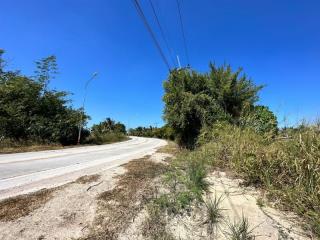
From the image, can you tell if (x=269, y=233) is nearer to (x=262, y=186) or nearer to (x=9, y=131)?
(x=262, y=186)

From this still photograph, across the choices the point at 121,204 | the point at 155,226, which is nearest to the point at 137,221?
the point at 155,226

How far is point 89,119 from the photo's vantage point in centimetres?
2902

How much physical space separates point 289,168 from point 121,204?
2957 mm

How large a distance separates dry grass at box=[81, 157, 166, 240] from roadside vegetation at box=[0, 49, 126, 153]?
14.7m

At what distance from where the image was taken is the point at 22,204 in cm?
448

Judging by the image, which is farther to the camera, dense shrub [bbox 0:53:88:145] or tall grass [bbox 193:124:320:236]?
dense shrub [bbox 0:53:88:145]

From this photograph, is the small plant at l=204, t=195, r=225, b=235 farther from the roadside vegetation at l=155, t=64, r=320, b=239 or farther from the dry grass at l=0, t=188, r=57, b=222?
the dry grass at l=0, t=188, r=57, b=222

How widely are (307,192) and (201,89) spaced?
44.9ft

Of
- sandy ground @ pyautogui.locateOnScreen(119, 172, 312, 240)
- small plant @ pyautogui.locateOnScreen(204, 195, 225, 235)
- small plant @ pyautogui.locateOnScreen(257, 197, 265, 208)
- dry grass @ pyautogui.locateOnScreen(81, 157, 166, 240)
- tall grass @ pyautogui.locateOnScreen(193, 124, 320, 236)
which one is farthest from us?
small plant @ pyautogui.locateOnScreen(257, 197, 265, 208)

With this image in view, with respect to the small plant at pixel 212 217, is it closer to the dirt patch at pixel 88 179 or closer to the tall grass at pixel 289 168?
the tall grass at pixel 289 168

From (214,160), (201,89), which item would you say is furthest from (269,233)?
(201,89)

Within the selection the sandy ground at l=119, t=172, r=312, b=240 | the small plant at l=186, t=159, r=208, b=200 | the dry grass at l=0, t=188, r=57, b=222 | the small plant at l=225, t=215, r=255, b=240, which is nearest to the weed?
the sandy ground at l=119, t=172, r=312, b=240

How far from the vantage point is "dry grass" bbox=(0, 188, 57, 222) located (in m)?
3.94

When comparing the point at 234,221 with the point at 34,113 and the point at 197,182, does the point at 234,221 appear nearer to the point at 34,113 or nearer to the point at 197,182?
the point at 197,182
